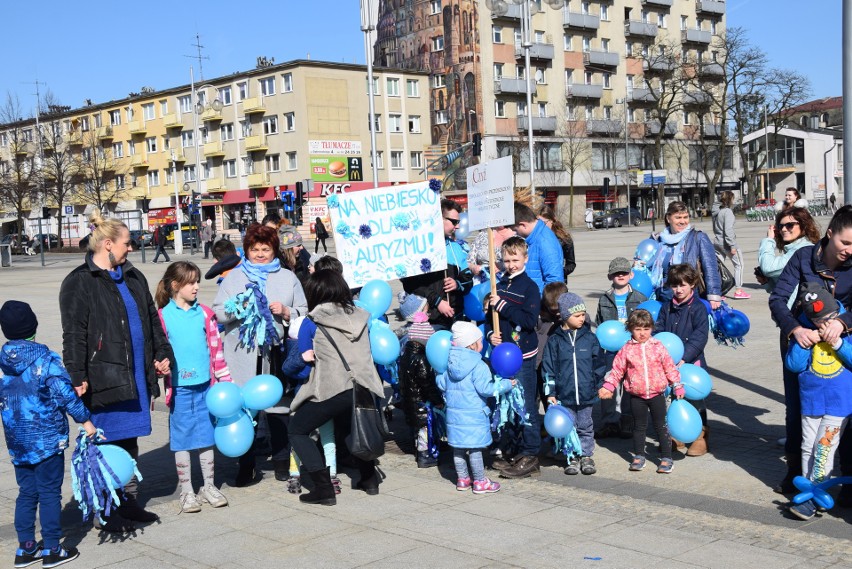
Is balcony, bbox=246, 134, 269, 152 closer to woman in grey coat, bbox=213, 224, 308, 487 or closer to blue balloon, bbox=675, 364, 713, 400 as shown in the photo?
woman in grey coat, bbox=213, 224, 308, 487

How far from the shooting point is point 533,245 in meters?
7.61

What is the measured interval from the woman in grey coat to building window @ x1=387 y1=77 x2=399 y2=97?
63.4m

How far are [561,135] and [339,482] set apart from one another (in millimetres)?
68280

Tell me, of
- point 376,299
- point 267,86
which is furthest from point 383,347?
point 267,86

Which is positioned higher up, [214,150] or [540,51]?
[540,51]

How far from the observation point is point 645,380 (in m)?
6.72

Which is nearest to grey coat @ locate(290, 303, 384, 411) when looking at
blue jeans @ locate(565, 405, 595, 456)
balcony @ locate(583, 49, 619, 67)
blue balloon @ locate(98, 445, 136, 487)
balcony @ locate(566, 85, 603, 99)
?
blue balloon @ locate(98, 445, 136, 487)

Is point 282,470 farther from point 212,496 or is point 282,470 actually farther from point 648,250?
point 648,250

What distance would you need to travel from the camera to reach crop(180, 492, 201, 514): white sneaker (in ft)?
20.5

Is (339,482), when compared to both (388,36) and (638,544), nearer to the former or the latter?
(638,544)

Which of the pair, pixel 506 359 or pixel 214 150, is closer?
pixel 506 359

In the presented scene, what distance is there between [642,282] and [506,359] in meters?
2.05

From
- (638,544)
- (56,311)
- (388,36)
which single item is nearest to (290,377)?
(638,544)

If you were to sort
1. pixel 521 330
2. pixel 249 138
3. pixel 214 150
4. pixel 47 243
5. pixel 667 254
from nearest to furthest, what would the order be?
pixel 521 330, pixel 667 254, pixel 47 243, pixel 249 138, pixel 214 150
